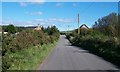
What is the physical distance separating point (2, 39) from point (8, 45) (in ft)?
2.11

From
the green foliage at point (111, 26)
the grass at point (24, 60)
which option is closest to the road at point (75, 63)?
the grass at point (24, 60)

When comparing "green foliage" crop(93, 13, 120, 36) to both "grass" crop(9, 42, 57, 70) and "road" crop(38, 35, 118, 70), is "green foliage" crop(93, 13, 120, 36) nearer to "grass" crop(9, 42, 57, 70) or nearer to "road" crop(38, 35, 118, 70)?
"road" crop(38, 35, 118, 70)

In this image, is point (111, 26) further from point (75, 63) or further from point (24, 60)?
point (24, 60)

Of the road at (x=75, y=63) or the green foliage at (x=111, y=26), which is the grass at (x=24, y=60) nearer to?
the road at (x=75, y=63)

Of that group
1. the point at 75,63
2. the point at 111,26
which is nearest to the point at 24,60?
the point at 75,63

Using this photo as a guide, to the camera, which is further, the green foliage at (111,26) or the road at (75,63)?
the green foliage at (111,26)

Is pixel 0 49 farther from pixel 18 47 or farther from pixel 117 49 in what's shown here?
pixel 117 49

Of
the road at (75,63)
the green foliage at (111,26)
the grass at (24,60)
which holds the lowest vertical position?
the road at (75,63)

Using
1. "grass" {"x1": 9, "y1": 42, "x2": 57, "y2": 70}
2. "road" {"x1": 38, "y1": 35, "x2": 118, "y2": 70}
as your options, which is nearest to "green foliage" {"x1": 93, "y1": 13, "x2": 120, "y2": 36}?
"road" {"x1": 38, "y1": 35, "x2": 118, "y2": 70}

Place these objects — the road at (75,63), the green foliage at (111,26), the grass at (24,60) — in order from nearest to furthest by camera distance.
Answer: the grass at (24,60) < the road at (75,63) < the green foliage at (111,26)

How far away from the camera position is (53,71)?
1569 centimetres

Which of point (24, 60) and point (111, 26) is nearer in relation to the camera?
point (24, 60)

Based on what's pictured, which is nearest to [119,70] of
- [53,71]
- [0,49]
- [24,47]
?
[53,71]

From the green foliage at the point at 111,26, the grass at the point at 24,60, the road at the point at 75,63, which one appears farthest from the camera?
the green foliage at the point at 111,26
